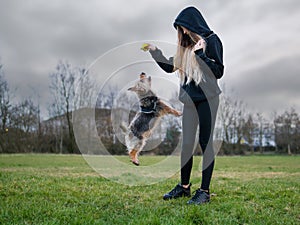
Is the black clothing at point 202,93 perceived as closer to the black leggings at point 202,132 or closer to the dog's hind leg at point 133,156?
the black leggings at point 202,132

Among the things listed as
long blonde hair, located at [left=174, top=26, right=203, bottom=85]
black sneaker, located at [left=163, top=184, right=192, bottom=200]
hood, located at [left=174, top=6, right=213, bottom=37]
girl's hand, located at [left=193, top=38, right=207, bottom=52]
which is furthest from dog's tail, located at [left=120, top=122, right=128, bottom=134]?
hood, located at [left=174, top=6, right=213, bottom=37]

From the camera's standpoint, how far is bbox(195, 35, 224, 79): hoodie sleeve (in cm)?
359

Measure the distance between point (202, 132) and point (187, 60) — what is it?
87cm

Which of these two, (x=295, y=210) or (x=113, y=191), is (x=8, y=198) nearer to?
(x=113, y=191)

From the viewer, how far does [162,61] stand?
12.8 ft

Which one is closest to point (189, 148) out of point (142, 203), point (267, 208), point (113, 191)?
point (142, 203)

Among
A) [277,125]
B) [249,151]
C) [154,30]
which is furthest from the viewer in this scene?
[277,125]

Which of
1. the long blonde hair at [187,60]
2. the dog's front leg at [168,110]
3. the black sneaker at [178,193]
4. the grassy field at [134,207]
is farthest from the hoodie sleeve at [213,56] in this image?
A: the black sneaker at [178,193]

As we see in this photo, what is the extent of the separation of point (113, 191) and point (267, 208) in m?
2.14

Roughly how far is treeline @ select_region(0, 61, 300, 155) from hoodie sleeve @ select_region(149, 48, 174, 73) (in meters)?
0.46

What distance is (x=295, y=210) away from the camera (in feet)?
11.8

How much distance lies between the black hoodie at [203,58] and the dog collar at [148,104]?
778 millimetres

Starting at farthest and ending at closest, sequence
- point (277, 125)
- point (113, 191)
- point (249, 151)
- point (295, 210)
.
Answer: point (277, 125), point (249, 151), point (113, 191), point (295, 210)

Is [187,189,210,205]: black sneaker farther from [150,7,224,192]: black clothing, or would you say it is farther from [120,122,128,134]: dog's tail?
[120,122,128,134]: dog's tail
